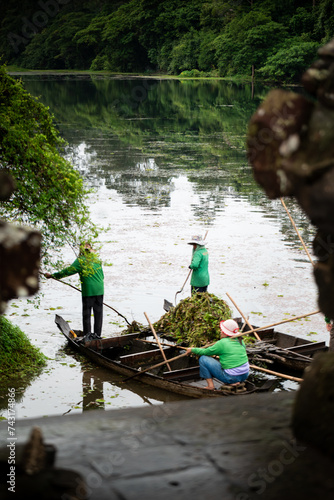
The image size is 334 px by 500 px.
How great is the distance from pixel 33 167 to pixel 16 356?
3333 millimetres

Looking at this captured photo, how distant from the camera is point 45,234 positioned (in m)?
11.5

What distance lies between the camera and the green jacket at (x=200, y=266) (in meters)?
14.1

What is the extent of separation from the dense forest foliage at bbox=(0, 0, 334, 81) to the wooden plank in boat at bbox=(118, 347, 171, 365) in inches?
2273

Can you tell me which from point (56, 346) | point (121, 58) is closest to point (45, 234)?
point (56, 346)

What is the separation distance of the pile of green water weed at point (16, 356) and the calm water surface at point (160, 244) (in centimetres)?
28

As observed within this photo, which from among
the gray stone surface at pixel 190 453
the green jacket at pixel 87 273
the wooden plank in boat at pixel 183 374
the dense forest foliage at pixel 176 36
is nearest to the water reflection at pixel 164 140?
the dense forest foliage at pixel 176 36

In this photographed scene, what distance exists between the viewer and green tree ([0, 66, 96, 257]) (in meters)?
10.9

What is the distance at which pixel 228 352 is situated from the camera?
10.3 meters

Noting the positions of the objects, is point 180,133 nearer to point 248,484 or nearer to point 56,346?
point 56,346

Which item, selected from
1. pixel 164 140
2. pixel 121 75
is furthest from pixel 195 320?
pixel 121 75

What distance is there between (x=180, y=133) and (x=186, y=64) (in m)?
51.3

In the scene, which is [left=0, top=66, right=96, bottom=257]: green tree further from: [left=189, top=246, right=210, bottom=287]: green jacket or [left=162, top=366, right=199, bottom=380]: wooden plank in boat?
[left=189, top=246, right=210, bottom=287]: green jacket

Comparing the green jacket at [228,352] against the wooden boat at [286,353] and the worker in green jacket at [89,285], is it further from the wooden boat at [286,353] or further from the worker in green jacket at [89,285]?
the worker in green jacket at [89,285]

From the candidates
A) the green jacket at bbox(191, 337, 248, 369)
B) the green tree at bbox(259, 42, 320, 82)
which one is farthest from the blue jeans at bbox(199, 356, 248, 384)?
the green tree at bbox(259, 42, 320, 82)
